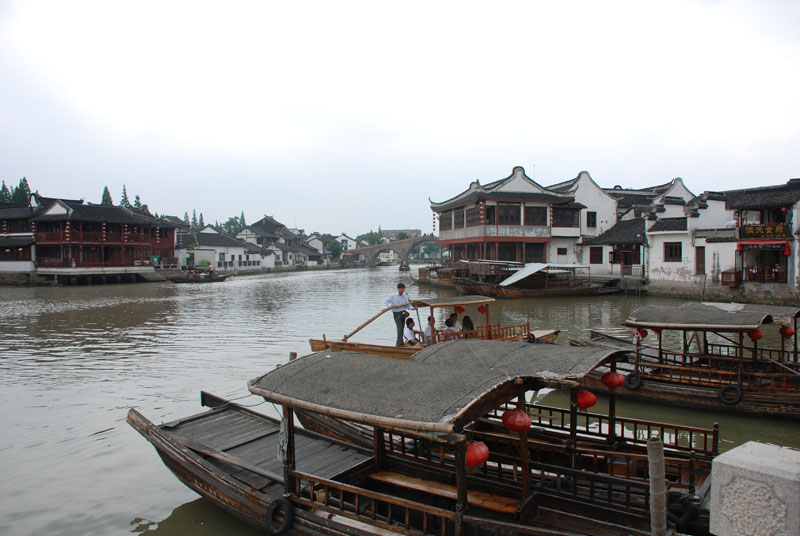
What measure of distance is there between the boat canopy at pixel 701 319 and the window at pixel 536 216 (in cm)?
2468

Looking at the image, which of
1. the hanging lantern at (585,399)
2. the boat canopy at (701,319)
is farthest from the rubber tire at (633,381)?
the hanging lantern at (585,399)

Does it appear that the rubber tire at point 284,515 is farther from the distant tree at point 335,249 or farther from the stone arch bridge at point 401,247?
the distant tree at point 335,249

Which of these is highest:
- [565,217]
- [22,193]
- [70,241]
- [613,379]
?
[22,193]

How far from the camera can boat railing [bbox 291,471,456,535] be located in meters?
4.27

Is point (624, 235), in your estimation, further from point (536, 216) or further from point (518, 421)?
point (518, 421)

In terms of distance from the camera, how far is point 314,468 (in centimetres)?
564

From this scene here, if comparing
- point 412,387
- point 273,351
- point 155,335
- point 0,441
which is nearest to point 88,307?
point 155,335

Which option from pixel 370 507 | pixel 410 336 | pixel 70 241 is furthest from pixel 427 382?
pixel 70 241

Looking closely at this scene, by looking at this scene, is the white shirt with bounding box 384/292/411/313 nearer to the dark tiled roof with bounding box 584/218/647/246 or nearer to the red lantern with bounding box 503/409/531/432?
the red lantern with bounding box 503/409/531/432

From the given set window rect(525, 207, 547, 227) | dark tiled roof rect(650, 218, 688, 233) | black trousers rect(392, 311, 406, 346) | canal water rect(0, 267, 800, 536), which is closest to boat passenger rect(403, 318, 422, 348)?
black trousers rect(392, 311, 406, 346)

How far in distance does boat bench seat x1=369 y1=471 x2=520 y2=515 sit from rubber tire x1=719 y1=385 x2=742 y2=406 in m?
5.75

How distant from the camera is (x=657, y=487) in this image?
3514 millimetres

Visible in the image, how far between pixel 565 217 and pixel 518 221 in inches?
168

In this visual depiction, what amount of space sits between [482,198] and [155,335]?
70.0 feet
